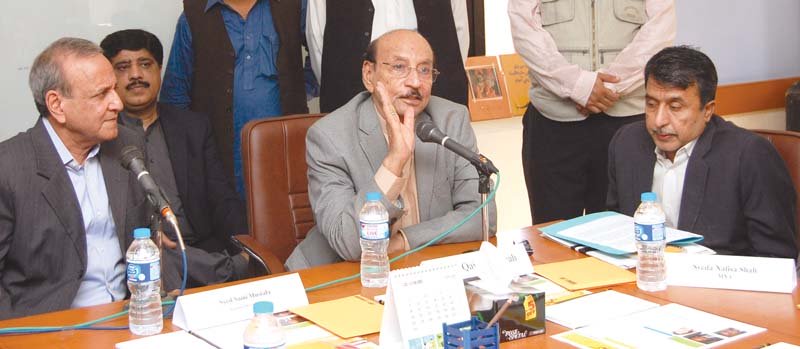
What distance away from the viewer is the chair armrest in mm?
2930

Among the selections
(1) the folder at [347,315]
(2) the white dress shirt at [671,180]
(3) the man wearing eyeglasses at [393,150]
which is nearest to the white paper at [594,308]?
(1) the folder at [347,315]

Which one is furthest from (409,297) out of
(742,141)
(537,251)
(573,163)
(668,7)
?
(668,7)

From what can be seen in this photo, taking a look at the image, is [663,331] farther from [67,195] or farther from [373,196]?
[67,195]

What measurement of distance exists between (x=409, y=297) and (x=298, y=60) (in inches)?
84.7

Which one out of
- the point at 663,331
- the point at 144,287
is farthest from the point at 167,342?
the point at 663,331

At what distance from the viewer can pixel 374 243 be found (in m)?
2.49

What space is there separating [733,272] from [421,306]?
0.83 metres

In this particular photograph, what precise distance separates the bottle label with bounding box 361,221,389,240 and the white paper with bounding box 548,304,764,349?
595 mm

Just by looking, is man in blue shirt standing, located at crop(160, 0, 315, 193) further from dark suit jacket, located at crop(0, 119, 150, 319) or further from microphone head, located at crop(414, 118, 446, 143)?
microphone head, located at crop(414, 118, 446, 143)

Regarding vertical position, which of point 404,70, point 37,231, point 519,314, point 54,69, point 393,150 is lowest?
point 519,314

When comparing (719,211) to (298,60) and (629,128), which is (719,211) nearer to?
(629,128)

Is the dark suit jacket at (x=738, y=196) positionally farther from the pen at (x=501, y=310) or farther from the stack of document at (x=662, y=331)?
the pen at (x=501, y=310)

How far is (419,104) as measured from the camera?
3.02 metres

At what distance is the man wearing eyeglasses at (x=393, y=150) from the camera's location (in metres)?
2.81
